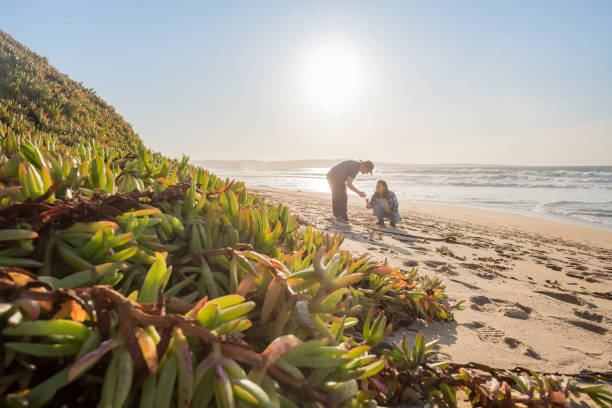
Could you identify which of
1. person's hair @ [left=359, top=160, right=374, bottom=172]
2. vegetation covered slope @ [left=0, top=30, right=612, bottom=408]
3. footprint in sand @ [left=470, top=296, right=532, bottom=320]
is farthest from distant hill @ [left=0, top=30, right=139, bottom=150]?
person's hair @ [left=359, top=160, right=374, bottom=172]

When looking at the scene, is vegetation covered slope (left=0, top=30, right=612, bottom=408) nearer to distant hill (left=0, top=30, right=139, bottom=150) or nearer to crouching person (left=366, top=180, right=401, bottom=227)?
distant hill (left=0, top=30, right=139, bottom=150)

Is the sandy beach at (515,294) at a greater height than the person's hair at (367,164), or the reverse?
the person's hair at (367,164)

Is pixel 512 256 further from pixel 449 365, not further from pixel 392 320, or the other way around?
pixel 449 365

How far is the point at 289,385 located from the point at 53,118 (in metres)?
4.81

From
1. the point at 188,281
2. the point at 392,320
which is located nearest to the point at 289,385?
the point at 188,281

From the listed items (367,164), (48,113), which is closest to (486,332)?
(48,113)

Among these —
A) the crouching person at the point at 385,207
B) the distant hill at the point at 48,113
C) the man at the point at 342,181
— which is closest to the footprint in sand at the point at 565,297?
the crouching person at the point at 385,207

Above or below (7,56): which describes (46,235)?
below

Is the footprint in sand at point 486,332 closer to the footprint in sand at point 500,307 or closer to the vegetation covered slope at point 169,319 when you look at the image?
the footprint in sand at point 500,307

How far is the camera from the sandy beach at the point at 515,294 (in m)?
1.93

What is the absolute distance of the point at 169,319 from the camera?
0.67m

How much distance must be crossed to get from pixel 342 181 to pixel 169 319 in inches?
298

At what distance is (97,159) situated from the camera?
4.26 feet

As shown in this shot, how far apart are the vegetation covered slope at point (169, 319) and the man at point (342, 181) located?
6395 millimetres
